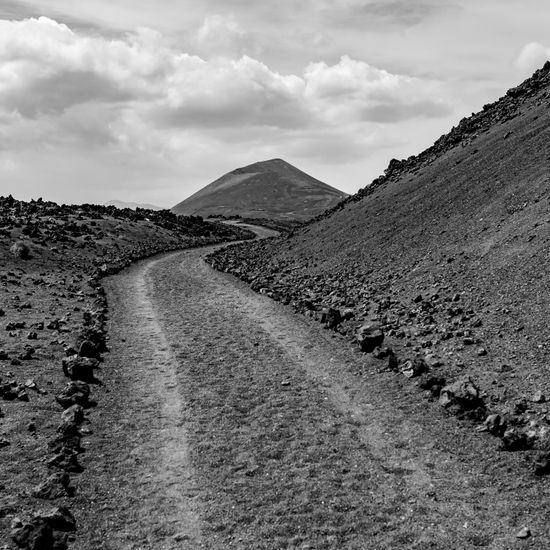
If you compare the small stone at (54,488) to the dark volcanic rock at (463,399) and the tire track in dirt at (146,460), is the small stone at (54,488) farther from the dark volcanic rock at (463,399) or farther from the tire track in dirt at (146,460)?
the dark volcanic rock at (463,399)

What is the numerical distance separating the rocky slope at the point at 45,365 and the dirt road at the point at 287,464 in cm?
68

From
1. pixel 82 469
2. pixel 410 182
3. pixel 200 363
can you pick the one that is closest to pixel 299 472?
pixel 82 469

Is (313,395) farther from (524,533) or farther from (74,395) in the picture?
(524,533)

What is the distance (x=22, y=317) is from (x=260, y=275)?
18.8 metres

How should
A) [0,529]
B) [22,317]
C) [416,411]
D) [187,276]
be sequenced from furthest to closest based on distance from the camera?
[187,276] → [22,317] → [416,411] → [0,529]

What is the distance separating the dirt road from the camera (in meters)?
11.0

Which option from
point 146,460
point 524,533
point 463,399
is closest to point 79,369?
point 146,460

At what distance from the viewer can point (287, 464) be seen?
13.7 metres

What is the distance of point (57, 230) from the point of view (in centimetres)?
6247

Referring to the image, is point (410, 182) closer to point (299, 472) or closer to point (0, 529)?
point (299, 472)

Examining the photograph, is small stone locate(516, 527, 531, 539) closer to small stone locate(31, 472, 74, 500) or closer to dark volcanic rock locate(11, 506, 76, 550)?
dark volcanic rock locate(11, 506, 76, 550)

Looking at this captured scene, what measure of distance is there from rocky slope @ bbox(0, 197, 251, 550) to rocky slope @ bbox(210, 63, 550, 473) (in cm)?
1056

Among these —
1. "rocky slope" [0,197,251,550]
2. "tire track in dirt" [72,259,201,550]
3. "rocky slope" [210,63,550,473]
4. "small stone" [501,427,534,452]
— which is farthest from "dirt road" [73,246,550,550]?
"rocky slope" [210,63,550,473]

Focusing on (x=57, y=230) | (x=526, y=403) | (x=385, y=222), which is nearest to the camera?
(x=526, y=403)
